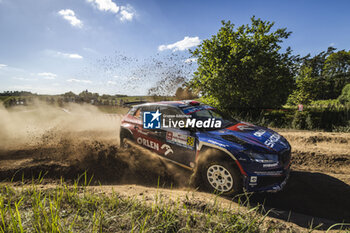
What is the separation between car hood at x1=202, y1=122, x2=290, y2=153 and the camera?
112 inches

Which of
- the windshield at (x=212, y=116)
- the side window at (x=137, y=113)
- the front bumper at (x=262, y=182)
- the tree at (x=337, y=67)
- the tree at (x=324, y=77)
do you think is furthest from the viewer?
the tree at (x=337, y=67)

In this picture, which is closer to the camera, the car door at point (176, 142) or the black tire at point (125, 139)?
the car door at point (176, 142)

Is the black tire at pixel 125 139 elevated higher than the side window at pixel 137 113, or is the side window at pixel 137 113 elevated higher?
the side window at pixel 137 113

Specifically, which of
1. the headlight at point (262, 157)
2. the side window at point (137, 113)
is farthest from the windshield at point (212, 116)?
the side window at point (137, 113)

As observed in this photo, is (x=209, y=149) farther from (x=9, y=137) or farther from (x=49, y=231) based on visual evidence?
(x=9, y=137)

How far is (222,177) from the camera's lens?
294 cm

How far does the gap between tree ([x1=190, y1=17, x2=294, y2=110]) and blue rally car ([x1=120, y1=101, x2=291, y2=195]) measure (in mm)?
5589

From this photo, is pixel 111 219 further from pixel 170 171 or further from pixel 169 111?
pixel 169 111

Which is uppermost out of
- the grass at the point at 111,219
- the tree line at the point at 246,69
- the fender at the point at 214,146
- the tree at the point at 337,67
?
the tree at the point at 337,67

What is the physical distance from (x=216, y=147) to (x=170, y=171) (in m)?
1.54

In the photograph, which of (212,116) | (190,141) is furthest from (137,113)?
(212,116)

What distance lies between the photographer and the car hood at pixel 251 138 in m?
2.85

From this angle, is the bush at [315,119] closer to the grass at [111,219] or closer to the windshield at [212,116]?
the windshield at [212,116]

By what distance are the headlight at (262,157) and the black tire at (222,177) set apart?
368 millimetres
